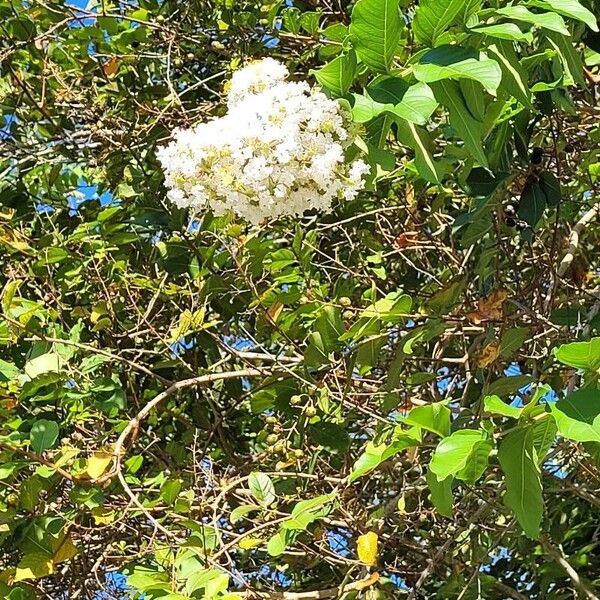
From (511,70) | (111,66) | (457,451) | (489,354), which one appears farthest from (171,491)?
(111,66)

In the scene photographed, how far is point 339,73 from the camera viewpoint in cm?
103

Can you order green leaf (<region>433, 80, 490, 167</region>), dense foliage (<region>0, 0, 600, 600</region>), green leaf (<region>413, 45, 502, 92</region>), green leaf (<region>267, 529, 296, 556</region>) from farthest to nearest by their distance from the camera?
green leaf (<region>267, 529, 296, 556</region>) → dense foliage (<region>0, 0, 600, 600</region>) → green leaf (<region>433, 80, 490, 167</region>) → green leaf (<region>413, 45, 502, 92</region>)

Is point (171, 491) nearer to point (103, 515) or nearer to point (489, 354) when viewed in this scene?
point (103, 515)

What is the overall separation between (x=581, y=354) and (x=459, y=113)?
0.99 feet

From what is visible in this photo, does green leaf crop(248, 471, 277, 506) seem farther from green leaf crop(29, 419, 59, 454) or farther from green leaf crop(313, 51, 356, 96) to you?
green leaf crop(313, 51, 356, 96)

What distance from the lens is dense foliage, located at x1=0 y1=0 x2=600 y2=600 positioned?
126 centimetres

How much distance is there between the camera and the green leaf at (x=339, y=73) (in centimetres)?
103

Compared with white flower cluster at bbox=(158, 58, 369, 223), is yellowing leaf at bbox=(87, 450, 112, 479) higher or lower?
lower

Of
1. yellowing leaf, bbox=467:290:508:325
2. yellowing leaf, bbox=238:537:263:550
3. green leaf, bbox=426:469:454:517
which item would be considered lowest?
yellowing leaf, bbox=238:537:263:550

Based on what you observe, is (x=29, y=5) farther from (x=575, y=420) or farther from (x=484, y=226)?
(x=575, y=420)

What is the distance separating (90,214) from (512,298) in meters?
1.19

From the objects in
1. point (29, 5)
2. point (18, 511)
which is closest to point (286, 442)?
point (18, 511)

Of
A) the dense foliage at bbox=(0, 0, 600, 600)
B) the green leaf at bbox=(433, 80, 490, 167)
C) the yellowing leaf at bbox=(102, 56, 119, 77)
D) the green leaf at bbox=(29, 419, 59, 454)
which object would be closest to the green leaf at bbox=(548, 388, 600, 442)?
the dense foliage at bbox=(0, 0, 600, 600)

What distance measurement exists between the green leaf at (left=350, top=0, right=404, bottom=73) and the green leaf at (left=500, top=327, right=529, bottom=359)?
80 cm
